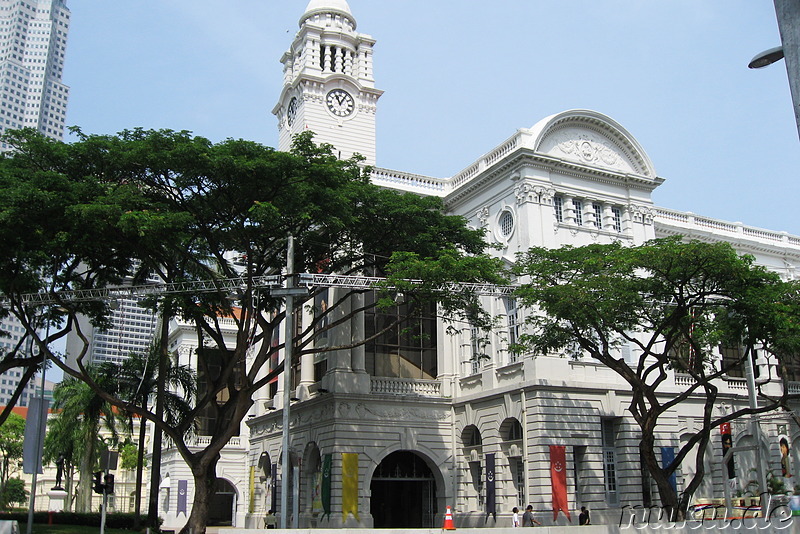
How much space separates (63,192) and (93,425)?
2118cm

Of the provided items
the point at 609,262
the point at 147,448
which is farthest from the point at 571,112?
the point at 147,448

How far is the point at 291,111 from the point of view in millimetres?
49688

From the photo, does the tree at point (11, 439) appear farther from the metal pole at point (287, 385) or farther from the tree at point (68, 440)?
the metal pole at point (287, 385)

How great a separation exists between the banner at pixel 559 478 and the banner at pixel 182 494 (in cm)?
2992

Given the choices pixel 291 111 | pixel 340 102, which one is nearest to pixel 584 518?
pixel 340 102

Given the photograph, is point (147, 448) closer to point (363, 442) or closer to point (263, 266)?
point (363, 442)

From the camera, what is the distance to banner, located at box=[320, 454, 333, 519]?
1384 inches

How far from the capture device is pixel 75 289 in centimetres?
2886

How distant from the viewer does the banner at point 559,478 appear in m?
32.2

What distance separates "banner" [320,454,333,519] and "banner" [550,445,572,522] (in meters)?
9.85

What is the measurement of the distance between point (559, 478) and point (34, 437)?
2021cm

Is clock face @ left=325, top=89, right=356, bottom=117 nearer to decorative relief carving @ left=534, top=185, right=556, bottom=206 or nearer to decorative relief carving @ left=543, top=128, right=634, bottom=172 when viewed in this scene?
decorative relief carving @ left=543, top=128, right=634, bottom=172

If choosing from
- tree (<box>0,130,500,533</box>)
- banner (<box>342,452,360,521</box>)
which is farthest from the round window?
banner (<box>342,452,360,521</box>)

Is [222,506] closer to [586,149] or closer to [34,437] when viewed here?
[586,149]
